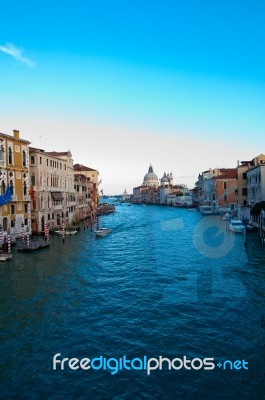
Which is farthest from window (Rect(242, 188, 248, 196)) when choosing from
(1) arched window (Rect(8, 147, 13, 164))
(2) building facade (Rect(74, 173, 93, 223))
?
(1) arched window (Rect(8, 147, 13, 164))

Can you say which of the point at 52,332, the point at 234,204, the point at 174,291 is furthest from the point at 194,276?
the point at 234,204

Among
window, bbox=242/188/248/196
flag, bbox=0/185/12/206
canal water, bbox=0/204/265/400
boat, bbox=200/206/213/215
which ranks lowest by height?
canal water, bbox=0/204/265/400

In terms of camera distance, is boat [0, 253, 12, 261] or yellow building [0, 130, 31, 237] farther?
yellow building [0, 130, 31, 237]

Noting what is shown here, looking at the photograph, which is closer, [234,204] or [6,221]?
[6,221]

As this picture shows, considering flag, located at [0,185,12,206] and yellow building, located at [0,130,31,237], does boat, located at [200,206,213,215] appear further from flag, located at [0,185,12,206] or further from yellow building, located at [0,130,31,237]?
flag, located at [0,185,12,206]

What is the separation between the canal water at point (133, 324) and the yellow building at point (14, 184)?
7285mm

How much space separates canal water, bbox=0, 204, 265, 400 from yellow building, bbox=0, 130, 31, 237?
729cm

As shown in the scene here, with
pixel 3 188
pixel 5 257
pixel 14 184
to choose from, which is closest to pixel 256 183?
pixel 14 184

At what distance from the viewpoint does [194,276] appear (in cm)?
2056

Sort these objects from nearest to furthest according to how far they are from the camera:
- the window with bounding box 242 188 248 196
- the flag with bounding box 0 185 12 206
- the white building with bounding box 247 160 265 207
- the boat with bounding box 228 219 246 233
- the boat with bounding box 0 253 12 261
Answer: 1. the boat with bounding box 0 253 12 261
2. the flag with bounding box 0 185 12 206
3. the white building with bounding box 247 160 265 207
4. the boat with bounding box 228 219 246 233
5. the window with bounding box 242 188 248 196

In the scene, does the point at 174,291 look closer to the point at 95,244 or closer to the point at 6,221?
the point at 95,244

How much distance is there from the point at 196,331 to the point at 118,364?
363 cm

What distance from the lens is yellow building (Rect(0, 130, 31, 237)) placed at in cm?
3123

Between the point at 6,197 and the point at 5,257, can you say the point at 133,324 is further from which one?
the point at 6,197
